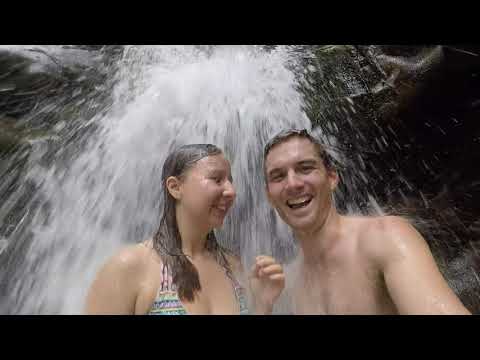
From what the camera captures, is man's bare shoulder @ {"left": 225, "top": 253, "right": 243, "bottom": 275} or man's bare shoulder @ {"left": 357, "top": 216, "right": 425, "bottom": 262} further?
man's bare shoulder @ {"left": 225, "top": 253, "right": 243, "bottom": 275}

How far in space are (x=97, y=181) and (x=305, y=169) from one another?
3.85 feet

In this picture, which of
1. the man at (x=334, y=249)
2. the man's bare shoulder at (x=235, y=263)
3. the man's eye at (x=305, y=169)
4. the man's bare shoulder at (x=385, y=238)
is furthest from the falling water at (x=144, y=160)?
the man's bare shoulder at (x=385, y=238)

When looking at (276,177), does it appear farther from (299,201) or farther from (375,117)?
(375,117)

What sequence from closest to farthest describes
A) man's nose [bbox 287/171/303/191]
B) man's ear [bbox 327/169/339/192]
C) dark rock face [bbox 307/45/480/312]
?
1. man's nose [bbox 287/171/303/191]
2. man's ear [bbox 327/169/339/192]
3. dark rock face [bbox 307/45/480/312]

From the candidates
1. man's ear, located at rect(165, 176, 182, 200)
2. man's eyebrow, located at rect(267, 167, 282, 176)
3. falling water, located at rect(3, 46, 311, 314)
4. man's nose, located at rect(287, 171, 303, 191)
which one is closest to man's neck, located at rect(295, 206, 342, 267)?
falling water, located at rect(3, 46, 311, 314)

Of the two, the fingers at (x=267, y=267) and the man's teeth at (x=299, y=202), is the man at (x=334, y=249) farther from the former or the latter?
the fingers at (x=267, y=267)

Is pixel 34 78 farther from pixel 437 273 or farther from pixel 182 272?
pixel 437 273

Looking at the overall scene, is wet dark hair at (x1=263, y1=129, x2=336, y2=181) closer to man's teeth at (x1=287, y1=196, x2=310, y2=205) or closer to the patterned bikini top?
man's teeth at (x1=287, y1=196, x2=310, y2=205)

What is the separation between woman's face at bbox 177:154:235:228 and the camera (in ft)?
8.39

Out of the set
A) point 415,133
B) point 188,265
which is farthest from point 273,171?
point 415,133

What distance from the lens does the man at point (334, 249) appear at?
7.30 feet

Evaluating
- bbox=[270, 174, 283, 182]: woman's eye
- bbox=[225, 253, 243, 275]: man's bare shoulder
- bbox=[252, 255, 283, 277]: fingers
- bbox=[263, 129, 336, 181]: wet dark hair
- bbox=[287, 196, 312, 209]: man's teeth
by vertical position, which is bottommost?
bbox=[252, 255, 283, 277]: fingers

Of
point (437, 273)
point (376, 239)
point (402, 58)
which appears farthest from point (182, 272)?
point (402, 58)

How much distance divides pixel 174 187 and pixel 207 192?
0.20 meters
